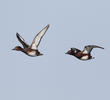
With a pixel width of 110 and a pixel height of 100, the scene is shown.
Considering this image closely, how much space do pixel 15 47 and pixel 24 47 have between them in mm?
878

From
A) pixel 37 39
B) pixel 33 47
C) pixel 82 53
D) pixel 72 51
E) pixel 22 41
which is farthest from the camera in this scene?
pixel 22 41

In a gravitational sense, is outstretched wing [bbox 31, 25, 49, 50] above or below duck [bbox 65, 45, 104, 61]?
above

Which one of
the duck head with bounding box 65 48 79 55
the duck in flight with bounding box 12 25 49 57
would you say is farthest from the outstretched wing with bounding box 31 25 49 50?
the duck head with bounding box 65 48 79 55

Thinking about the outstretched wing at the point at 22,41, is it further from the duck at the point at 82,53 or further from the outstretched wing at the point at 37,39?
the duck at the point at 82,53

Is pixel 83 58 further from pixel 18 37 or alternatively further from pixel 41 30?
pixel 18 37

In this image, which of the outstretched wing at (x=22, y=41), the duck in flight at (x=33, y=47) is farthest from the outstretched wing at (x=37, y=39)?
the outstretched wing at (x=22, y=41)

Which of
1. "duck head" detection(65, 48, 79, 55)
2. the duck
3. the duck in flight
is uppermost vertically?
the duck in flight

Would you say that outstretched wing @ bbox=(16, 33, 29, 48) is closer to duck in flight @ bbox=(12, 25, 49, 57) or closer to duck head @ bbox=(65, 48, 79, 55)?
duck in flight @ bbox=(12, 25, 49, 57)

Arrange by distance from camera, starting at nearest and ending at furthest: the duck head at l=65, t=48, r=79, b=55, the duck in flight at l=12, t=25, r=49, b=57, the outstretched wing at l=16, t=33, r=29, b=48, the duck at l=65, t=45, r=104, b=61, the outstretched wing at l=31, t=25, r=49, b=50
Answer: the outstretched wing at l=31, t=25, r=49, b=50, the duck in flight at l=12, t=25, r=49, b=57, the duck at l=65, t=45, r=104, b=61, the duck head at l=65, t=48, r=79, b=55, the outstretched wing at l=16, t=33, r=29, b=48

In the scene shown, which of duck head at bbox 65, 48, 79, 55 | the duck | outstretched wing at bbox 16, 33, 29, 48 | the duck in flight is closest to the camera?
the duck in flight

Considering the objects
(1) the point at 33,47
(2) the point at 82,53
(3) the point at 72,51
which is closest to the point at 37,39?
(1) the point at 33,47

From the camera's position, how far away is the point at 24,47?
30000 mm

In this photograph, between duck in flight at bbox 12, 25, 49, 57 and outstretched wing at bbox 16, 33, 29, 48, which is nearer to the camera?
duck in flight at bbox 12, 25, 49, 57

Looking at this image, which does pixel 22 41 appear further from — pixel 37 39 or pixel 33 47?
pixel 37 39
